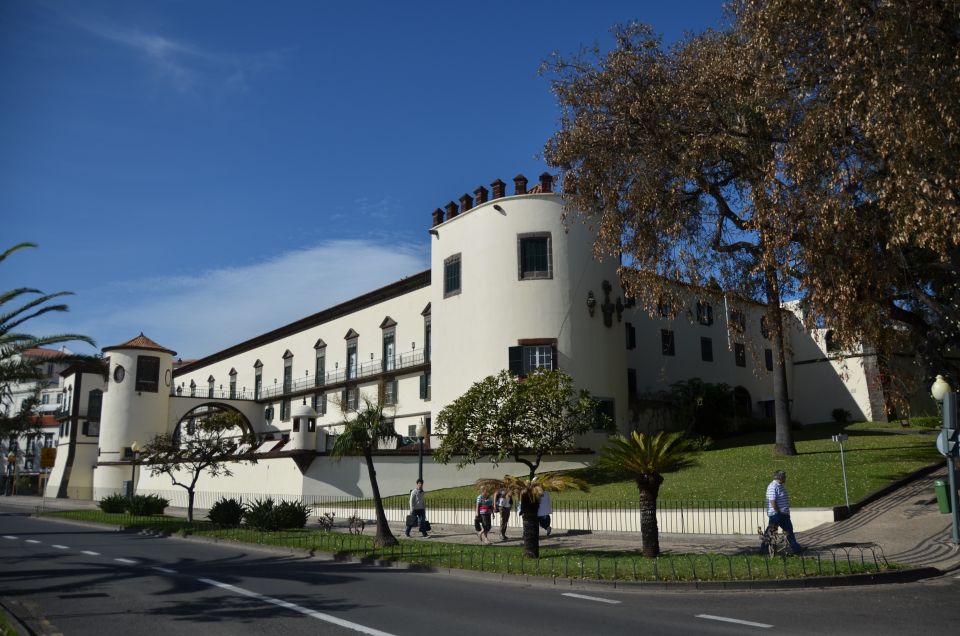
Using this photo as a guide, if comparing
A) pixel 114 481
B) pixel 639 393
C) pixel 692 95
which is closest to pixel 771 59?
pixel 692 95

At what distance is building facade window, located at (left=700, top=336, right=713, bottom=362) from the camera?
45.1 metres

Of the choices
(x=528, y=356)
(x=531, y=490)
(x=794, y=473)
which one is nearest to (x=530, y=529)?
(x=531, y=490)

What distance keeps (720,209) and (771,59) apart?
8139 millimetres

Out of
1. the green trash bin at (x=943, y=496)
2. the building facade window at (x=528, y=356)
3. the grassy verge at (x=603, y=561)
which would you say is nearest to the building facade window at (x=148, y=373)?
the building facade window at (x=528, y=356)

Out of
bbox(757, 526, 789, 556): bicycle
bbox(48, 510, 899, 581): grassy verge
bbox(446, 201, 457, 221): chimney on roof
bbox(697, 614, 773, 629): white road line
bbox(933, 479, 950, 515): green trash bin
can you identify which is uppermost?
bbox(446, 201, 457, 221): chimney on roof

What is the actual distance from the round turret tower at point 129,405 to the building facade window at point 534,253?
1259 inches

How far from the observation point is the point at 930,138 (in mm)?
12945

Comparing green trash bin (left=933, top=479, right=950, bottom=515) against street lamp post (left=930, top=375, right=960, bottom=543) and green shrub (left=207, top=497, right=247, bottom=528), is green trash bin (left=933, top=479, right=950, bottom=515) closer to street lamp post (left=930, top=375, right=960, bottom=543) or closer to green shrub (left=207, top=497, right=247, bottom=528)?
street lamp post (left=930, top=375, right=960, bottom=543)

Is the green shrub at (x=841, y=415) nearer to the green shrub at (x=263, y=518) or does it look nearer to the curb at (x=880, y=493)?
the curb at (x=880, y=493)

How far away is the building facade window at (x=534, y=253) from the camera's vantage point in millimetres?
34875

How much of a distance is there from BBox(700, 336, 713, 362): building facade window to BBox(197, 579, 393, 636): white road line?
36355mm

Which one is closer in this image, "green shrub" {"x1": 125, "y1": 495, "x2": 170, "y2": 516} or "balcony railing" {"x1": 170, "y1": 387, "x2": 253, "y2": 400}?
"green shrub" {"x1": 125, "y1": 495, "x2": 170, "y2": 516}

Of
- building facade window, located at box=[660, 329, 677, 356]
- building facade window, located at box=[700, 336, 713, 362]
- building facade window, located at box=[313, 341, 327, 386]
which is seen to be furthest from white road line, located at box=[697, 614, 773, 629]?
building facade window, located at box=[313, 341, 327, 386]

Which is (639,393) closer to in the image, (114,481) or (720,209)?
(720,209)
